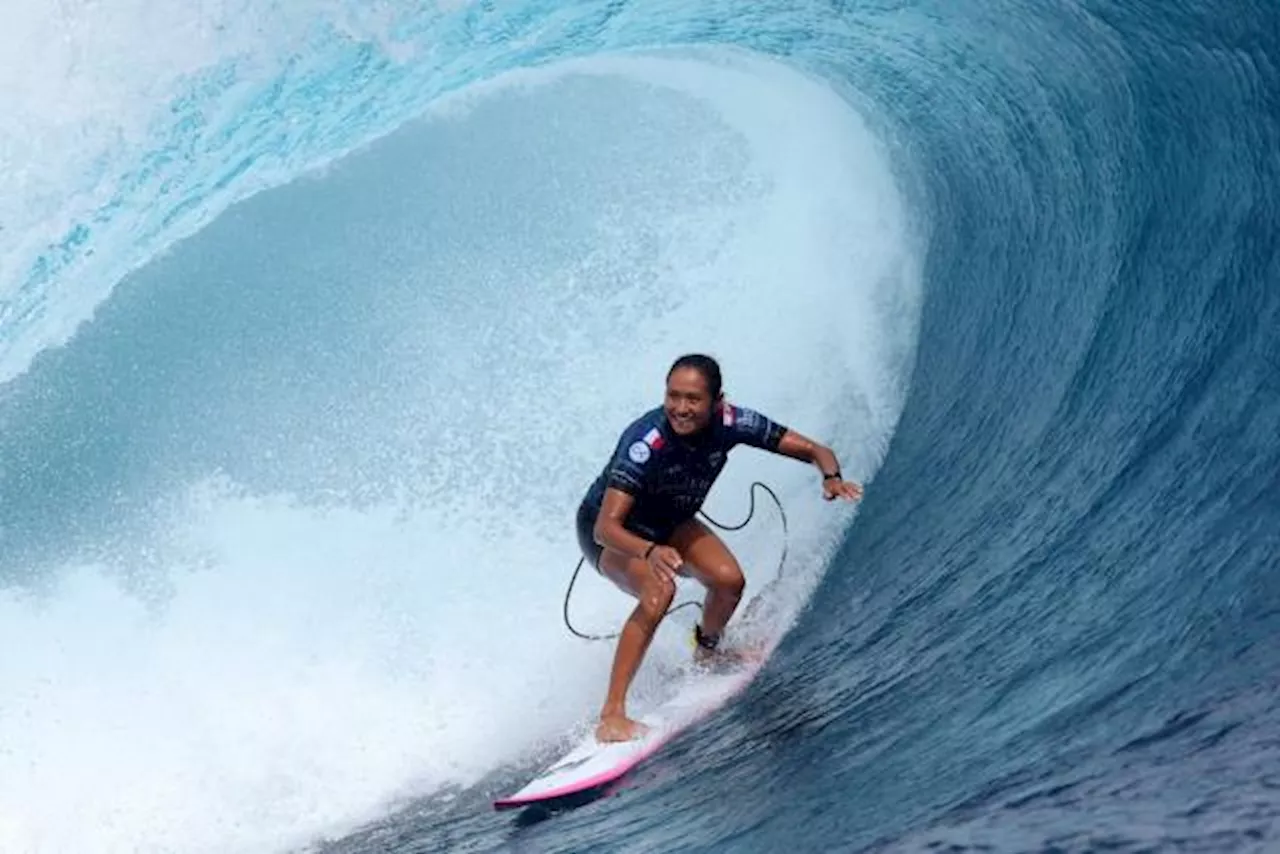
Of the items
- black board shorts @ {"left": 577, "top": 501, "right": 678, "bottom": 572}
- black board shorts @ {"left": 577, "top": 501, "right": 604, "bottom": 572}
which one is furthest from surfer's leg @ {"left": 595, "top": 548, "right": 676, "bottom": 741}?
black board shorts @ {"left": 577, "top": 501, "right": 604, "bottom": 572}

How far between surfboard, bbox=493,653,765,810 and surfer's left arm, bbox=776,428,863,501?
31.3 inches

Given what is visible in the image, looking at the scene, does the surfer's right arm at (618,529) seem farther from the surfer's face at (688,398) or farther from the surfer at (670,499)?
the surfer's face at (688,398)

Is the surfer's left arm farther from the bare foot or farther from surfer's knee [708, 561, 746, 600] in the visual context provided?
the bare foot

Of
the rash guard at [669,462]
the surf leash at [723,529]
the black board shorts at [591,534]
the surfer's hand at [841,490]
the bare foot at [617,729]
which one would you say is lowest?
the bare foot at [617,729]

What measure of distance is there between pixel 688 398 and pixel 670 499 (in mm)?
533

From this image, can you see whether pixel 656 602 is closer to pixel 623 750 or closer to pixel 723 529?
pixel 623 750

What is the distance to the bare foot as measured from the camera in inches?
197

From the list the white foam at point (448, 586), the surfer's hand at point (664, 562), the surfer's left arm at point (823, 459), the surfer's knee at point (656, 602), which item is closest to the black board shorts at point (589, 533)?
the surfer's knee at point (656, 602)

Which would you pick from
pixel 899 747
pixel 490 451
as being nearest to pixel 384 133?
pixel 490 451

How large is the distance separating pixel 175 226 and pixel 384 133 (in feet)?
4.57

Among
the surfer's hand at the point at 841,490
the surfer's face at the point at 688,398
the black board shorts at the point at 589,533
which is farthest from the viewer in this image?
the black board shorts at the point at 589,533

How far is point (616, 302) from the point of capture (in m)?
9.02

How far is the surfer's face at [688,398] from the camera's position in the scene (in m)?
4.61

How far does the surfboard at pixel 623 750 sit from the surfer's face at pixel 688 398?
1024 millimetres
